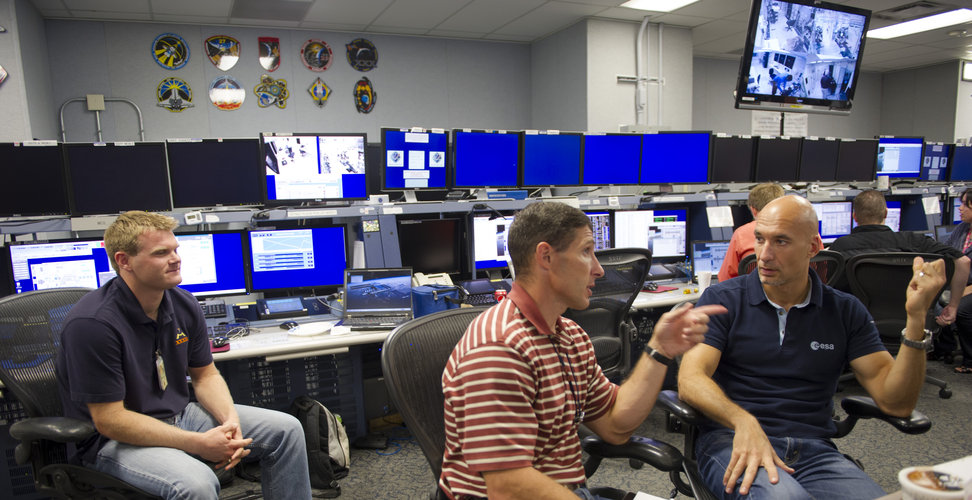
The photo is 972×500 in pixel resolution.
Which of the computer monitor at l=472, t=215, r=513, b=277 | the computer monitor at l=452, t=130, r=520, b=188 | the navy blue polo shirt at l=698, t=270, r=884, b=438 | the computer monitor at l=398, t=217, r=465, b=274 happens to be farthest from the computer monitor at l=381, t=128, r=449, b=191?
the navy blue polo shirt at l=698, t=270, r=884, b=438

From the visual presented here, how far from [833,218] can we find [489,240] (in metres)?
2.80

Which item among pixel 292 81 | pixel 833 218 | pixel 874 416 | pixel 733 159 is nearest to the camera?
pixel 874 416

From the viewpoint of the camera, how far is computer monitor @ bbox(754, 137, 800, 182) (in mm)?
4000

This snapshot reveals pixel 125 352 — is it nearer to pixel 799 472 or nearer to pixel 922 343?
pixel 799 472

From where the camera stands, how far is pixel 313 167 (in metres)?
2.79

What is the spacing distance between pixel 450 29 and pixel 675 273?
143 inches

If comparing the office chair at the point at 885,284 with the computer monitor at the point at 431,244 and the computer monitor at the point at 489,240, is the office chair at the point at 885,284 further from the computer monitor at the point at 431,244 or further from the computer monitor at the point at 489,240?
the computer monitor at the point at 431,244

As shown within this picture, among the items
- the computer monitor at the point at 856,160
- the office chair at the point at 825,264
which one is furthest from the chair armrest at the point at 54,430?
the computer monitor at the point at 856,160

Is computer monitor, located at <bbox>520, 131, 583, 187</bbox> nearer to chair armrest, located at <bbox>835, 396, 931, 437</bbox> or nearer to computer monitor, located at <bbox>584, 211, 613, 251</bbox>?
computer monitor, located at <bbox>584, 211, 613, 251</bbox>

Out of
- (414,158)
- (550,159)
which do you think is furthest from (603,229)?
(414,158)

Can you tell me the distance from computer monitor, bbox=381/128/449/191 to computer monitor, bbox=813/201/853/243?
9.51ft

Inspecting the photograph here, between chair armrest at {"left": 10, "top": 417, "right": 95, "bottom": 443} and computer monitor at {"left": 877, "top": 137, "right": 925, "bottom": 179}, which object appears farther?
computer monitor at {"left": 877, "top": 137, "right": 925, "bottom": 179}

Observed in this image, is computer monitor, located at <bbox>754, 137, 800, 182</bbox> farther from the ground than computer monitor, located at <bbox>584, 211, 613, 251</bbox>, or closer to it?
farther from the ground

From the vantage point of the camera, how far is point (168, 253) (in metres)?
1.71
